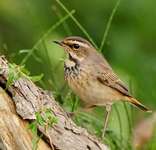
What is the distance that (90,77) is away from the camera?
281 inches

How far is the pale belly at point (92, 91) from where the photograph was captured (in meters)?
6.97

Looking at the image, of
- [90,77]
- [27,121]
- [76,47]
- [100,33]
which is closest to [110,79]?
[90,77]

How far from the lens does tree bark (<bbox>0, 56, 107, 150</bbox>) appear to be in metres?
5.60

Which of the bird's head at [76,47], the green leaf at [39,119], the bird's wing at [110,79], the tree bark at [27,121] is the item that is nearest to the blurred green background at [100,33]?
the bird's wing at [110,79]

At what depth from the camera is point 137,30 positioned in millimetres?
10375

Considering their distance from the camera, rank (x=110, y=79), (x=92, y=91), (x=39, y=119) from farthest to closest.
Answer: (x=110, y=79) → (x=92, y=91) → (x=39, y=119)

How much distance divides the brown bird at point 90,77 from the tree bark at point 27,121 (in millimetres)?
885

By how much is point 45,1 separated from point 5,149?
440cm

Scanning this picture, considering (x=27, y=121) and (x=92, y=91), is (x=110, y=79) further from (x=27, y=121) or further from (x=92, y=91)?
(x=27, y=121)

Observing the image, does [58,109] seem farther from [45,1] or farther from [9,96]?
[45,1]

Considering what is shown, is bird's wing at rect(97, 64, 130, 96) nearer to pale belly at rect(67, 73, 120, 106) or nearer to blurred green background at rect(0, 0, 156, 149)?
pale belly at rect(67, 73, 120, 106)

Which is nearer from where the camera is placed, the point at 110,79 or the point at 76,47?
the point at 76,47

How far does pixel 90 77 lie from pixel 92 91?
0.11 metres

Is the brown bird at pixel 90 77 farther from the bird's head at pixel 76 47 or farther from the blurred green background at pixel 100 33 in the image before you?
the blurred green background at pixel 100 33
